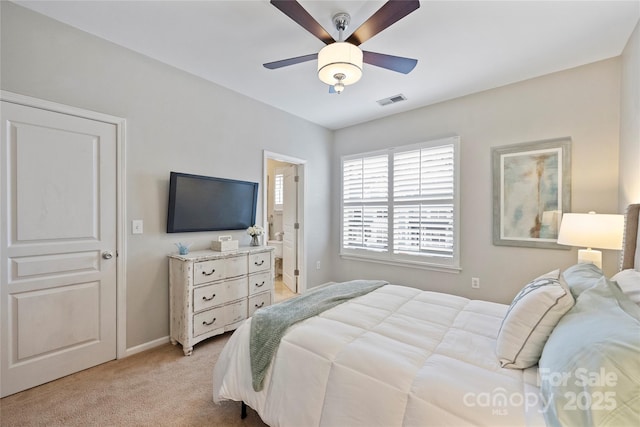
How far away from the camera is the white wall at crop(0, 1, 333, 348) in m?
2.07

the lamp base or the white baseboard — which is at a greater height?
the lamp base

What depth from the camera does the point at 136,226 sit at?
102 inches

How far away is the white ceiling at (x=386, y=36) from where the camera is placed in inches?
79.5

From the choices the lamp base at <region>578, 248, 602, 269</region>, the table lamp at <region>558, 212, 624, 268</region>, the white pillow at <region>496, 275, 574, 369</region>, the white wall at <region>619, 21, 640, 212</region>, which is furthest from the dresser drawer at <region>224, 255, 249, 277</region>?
the white wall at <region>619, 21, 640, 212</region>

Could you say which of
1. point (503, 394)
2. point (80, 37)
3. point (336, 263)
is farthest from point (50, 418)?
point (336, 263)

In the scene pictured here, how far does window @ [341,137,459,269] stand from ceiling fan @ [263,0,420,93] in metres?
1.87

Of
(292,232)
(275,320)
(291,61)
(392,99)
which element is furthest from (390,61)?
(292,232)

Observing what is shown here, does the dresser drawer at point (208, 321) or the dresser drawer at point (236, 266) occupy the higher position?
the dresser drawer at point (236, 266)

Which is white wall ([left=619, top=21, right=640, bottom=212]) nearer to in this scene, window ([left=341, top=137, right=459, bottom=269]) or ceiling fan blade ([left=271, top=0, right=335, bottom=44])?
window ([left=341, top=137, right=459, bottom=269])

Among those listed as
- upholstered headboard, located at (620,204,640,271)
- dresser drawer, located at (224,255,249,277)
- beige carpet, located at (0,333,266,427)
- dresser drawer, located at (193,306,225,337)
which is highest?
upholstered headboard, located at (620,204,640,271)

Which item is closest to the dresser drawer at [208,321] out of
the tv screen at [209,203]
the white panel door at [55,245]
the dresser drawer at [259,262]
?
the dresser drawer at [259,262]

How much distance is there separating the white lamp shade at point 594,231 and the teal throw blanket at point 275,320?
1893 mm

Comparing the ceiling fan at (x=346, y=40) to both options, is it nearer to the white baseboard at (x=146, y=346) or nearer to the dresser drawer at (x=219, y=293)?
the dresser drawer at (x=219, y=293)

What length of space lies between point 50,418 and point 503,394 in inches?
102
